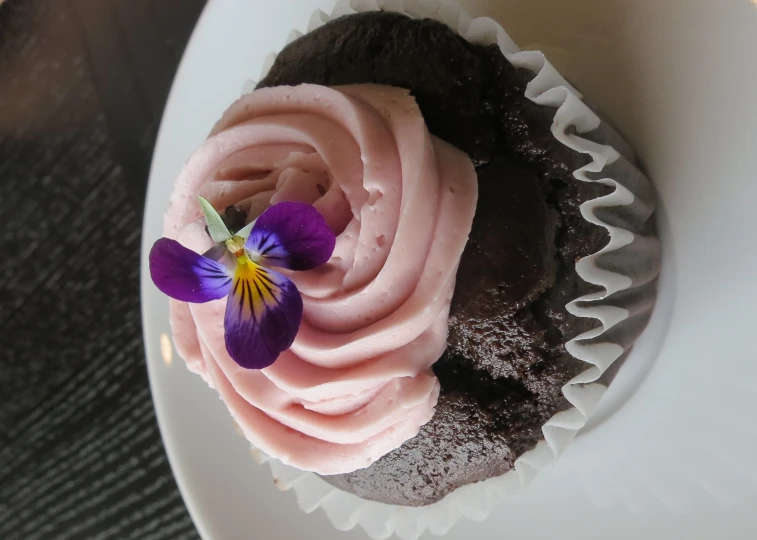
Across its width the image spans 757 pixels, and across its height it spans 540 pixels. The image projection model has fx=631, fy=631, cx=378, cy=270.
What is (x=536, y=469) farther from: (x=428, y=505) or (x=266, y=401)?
(x=266, y=401)

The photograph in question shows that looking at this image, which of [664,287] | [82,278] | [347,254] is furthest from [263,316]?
[82,278]

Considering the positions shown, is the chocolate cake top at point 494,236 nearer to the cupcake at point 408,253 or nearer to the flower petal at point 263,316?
the cupcake at point 408,253

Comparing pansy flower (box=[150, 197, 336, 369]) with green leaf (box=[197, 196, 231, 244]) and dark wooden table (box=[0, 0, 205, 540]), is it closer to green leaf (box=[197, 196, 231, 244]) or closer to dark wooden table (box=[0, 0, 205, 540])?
green leaf (box=[197, 196, 231, 244])

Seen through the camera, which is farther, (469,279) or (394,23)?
(394,23)

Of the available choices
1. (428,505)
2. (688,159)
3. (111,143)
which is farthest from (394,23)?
(111,143)

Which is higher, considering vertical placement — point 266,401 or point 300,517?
point 266,401

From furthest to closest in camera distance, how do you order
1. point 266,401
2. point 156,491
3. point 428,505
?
1. point 156,491
2. point 428,505
3. point 266,401

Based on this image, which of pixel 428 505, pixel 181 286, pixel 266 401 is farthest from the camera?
pixel 428 505

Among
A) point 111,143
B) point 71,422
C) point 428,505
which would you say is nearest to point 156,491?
point 71,422

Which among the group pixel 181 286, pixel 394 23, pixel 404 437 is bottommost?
pixel 404 437

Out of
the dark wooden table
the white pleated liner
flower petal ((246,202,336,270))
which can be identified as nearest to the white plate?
the white pleated liner
